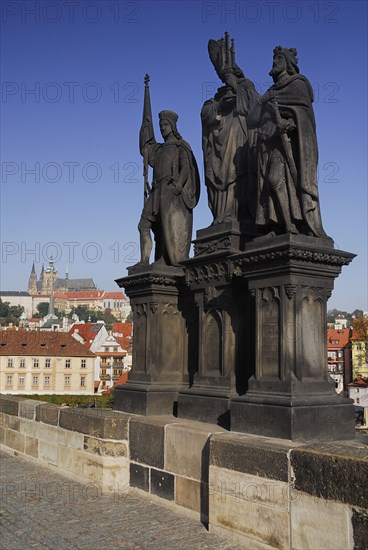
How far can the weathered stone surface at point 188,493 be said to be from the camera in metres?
5.47

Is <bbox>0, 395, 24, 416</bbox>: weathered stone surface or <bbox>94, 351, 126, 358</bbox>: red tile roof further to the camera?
<bbox>94, 351, 126, 358</bbox>: red tile roof

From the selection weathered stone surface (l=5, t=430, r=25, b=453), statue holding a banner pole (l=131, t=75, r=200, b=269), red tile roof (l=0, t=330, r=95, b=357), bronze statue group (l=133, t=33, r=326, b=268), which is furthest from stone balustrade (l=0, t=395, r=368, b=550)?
red tile roof (l=0, t=330, r=95, b=357)

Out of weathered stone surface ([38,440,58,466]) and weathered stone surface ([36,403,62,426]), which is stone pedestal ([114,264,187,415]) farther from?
weathered stone surface ([38,440,58,466])

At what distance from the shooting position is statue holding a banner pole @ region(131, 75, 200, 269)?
7754 mm

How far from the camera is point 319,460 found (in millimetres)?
4105

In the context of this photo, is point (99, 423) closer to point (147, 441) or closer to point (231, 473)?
point (147, 441)

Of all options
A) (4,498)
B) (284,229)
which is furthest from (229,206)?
(4,498)

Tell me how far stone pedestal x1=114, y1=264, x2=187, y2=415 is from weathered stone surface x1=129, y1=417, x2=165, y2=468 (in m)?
0.71

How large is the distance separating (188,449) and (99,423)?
1516 millimetres

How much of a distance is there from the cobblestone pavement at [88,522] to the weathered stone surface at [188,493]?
117mm

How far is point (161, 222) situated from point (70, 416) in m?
2.61

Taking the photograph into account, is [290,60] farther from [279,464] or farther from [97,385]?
[97,385]

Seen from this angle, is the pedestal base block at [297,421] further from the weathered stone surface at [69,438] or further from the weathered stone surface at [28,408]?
the weathered stone surface at [28,408]

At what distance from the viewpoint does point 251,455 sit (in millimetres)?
4688
